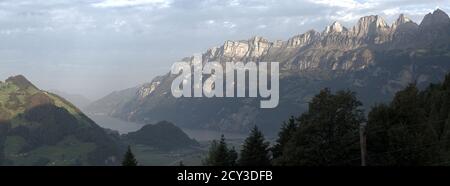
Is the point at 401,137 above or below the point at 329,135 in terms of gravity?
below

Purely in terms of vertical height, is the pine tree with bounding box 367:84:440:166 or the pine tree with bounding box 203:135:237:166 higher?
the pine tree with bounding box 367:84:440:166

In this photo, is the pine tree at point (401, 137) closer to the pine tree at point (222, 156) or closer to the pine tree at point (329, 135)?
the pine tree at point (329, 135)

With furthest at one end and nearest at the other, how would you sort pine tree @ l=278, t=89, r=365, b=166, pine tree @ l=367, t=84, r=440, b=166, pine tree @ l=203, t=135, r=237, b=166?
pine tree @ l=203, t=135, r=237, b=166 < pine tree @ l=278, t=89, r=365, b=166 < pine tree @ l=367, t=84, r=440, b=166

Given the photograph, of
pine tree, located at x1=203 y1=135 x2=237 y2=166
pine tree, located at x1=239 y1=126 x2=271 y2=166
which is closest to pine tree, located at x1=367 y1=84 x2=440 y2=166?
pine tree, located at x1=239 y1=126 x2=271 y2=166

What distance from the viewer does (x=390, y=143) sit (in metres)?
55.7

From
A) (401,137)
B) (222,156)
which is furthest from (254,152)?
(401,137)

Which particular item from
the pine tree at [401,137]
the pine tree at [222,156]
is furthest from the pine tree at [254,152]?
the pine tree at [401,137]

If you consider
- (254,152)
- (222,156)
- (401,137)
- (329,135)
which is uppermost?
(329,135)

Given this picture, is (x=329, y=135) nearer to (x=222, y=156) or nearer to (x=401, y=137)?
(x=401, y=137)

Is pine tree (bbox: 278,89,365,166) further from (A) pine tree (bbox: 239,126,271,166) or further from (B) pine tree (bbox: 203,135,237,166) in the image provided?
(B) pine tree (bbox: 203,135,237,166)

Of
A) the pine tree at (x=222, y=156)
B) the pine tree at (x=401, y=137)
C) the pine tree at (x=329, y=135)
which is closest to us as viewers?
the pine tree at (x=401, y=137)
